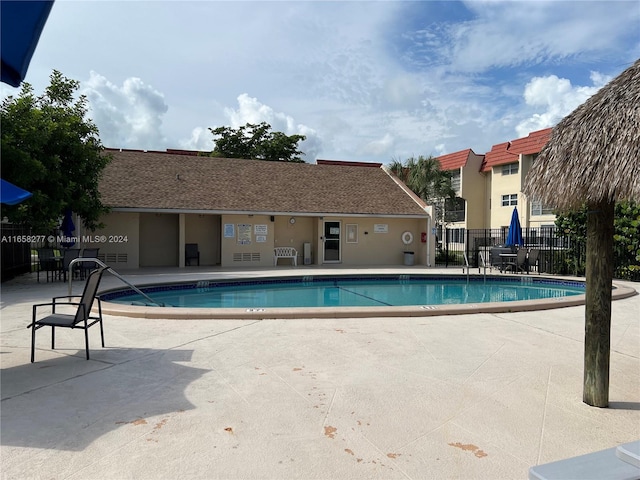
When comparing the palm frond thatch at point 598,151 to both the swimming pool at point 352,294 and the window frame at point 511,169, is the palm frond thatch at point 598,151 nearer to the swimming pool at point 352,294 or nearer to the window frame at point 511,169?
the swimming pool at point 352,294

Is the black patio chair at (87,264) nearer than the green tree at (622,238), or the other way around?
the black patio chair at (87,264)

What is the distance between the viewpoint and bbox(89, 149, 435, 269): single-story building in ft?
61.0

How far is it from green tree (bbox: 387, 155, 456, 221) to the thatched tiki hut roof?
87.0 ft

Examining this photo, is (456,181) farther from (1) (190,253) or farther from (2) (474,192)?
(1) (190,253)

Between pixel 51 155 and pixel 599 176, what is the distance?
563 inches

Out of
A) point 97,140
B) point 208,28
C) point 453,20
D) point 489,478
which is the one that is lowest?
point 489,478

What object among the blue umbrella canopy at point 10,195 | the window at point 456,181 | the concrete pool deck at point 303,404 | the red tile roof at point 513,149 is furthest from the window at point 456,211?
the blue umbrella canopy at point 10,195

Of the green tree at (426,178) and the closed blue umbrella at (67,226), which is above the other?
the green tree at (426,178)

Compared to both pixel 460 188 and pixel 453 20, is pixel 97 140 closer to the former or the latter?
pixel 453 20

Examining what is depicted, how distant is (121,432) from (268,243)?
1698 centimetres

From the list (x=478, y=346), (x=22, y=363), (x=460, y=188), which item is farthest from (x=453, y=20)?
(x=460, y=188)

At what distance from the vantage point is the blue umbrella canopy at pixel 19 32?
3.27 meters

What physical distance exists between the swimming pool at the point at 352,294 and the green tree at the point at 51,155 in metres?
3.39

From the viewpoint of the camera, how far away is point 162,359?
5.55 m
